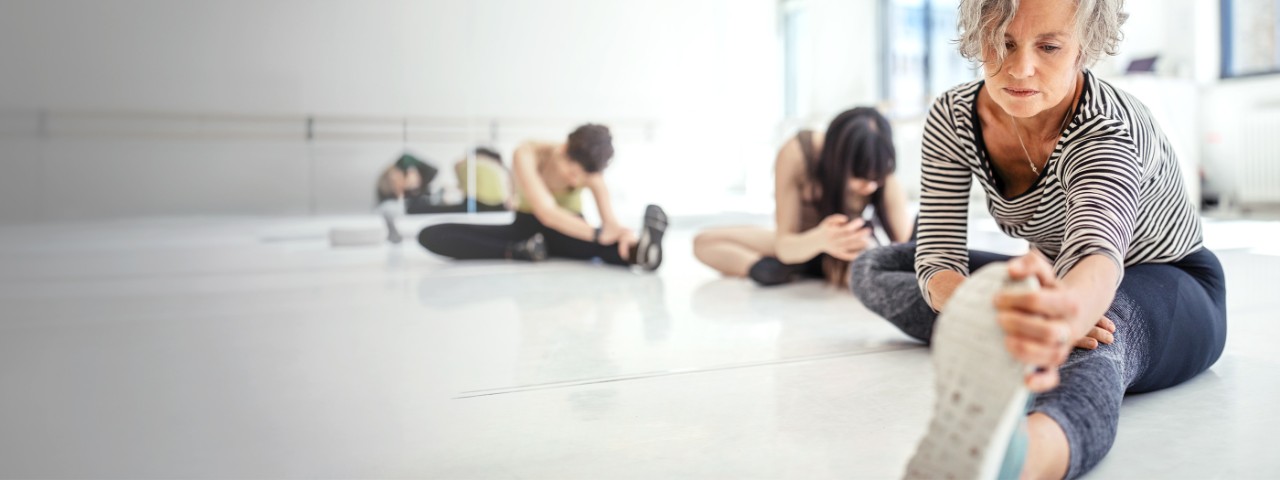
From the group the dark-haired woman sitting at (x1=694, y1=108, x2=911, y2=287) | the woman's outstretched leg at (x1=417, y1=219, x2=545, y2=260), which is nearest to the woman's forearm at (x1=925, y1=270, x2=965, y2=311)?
the dark-haired woman sitting at (x1=694, y1=108, x2=911, y2=287)

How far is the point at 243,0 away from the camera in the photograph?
8.52ft

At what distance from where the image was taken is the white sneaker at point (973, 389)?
0.52 m

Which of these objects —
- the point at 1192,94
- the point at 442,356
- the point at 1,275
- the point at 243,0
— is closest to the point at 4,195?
the point at 1,275

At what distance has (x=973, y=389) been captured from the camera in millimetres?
537

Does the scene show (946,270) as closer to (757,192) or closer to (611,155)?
(611,155)

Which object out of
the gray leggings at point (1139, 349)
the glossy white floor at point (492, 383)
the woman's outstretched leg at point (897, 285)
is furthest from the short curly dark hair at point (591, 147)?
the gray leggings at point (1139, 349)

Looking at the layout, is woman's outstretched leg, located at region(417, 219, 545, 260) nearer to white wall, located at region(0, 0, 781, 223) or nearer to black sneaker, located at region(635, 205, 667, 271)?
white wall, located at region(0, 0, 781, 223)

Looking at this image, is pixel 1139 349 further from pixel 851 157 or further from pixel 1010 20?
pixel 851 157

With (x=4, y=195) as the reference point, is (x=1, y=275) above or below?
below

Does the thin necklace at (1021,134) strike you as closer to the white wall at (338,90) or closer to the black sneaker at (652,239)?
the black sneaker at (652,239)

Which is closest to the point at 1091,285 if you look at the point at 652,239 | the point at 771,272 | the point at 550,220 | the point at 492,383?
the point at 492,383

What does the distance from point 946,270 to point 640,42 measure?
2.58 meters

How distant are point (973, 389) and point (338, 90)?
2.70 metres

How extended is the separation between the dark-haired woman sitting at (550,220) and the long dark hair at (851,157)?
858mm
